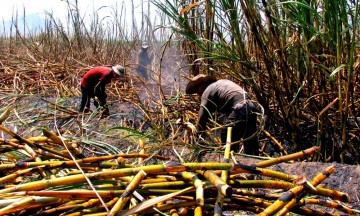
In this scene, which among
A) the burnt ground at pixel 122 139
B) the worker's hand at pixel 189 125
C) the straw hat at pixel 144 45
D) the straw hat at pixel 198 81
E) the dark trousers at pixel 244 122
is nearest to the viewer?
the worker's hand at pixel 189 125

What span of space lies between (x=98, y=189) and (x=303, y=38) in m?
2.67

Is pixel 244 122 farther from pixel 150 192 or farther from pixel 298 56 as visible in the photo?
pixel 150 192

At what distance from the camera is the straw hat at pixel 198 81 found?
176 inches

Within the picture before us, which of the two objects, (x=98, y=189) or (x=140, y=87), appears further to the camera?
(x=140, y=87)

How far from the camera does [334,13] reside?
8.87 feet

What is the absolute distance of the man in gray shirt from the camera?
4195mm

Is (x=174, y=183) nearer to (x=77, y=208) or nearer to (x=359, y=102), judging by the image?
(x=77, y=208)

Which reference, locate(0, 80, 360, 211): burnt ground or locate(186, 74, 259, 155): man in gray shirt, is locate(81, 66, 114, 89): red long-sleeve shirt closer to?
locate(0, 80, 360, 211): burnt ground

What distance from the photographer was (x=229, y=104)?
172 inches

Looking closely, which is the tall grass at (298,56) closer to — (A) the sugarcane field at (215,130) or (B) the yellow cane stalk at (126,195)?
(A) the sugarcane field at (215,130)

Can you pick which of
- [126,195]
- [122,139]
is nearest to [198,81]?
[122,139]

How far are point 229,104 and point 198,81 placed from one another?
467 mm

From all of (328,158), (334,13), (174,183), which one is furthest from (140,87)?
(174,183)

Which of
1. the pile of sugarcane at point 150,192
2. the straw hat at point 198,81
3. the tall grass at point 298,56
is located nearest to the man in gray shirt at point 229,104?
the straw hat at point 198,81
